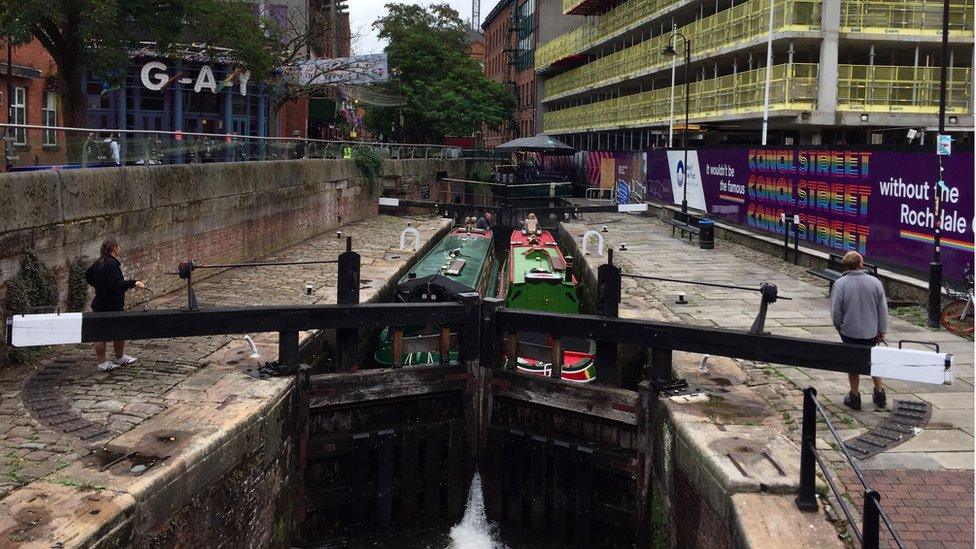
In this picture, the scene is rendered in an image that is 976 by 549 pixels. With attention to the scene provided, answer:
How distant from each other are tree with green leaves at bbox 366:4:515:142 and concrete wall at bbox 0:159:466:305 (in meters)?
34.9

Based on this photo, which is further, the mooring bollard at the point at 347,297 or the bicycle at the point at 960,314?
the bicycle at the point at 960,314

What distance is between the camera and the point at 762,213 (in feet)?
70.5

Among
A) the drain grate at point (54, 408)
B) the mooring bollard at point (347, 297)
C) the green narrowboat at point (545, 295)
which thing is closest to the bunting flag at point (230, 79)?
the green narrowboat at point (545, 295)

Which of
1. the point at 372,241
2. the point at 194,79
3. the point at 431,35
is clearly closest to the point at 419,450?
the point at 372,241

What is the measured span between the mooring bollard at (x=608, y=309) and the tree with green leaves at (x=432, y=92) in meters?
50.2

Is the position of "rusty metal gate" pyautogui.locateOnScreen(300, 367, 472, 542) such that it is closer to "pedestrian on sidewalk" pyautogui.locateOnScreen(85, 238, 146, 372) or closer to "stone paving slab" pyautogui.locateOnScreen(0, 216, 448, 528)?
"stone paving slab" pyautogui.locateOnScreen(0, 216, 448, 528)

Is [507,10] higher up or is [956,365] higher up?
[507,10]

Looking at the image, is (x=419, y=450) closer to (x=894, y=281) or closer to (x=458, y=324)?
(x=458, y=324)

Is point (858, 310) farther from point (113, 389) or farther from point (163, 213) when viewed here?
point (163, 213)

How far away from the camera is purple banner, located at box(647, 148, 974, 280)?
1284cm

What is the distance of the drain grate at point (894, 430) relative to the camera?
7.19 meters

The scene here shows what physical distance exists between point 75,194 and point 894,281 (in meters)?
12.6

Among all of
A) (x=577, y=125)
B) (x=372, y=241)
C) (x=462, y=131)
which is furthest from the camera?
(x=462, y=131)

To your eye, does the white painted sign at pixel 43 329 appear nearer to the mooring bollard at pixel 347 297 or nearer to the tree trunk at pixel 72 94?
the mooring bollard at pixel 347 297
